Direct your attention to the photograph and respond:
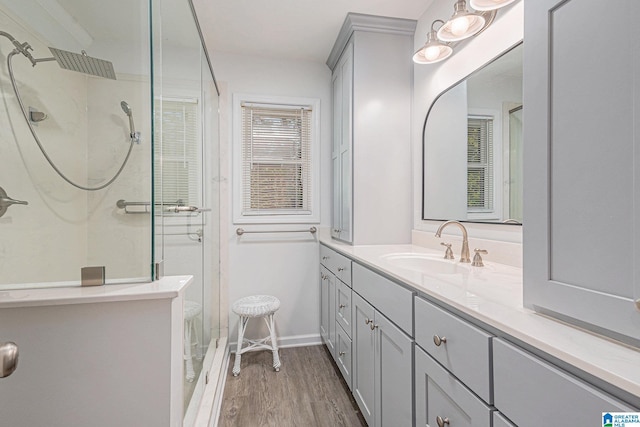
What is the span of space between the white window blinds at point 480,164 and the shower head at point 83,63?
5.57 ft

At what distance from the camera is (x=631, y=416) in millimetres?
450

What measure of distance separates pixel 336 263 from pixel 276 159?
1127 millimetres

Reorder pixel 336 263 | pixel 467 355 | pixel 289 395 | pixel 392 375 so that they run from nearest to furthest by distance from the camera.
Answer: pixel 467 355 < pixel 392 375 < pixel 289 395 < pixel 336 263

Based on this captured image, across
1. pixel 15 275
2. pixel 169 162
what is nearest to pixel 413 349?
pixel 169 162

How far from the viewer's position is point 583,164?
616 millimetres

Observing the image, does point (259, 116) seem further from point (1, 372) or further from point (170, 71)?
point (1, 372)

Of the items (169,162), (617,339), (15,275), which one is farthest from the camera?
(169,162)

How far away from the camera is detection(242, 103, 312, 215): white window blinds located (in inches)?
104

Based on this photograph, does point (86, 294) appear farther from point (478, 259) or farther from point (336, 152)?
point (336, 152)

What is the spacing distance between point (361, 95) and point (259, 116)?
97 cm

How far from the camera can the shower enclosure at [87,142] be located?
1008mm

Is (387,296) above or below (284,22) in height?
below

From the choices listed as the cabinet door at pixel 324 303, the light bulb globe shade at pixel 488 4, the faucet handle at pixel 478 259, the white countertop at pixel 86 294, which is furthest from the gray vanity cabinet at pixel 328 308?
the light bulb globe shade at pixel 488 4

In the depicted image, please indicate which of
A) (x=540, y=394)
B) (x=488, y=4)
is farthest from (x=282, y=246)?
(x=540, y=394)
